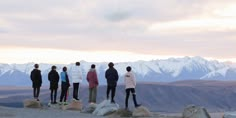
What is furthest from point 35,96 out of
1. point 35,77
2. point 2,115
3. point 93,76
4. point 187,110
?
point 187,110

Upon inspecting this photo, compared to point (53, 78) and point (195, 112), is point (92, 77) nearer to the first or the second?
point (53, 78)

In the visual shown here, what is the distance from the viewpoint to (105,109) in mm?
27516

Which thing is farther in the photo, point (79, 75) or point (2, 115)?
point (79, 75)

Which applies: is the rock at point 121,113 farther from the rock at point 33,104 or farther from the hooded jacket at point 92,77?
the rock at point 33,104

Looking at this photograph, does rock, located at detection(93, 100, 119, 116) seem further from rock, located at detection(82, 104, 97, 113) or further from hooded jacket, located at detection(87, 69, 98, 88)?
hooded jacket, located at detection(87, 69, 98, 88)

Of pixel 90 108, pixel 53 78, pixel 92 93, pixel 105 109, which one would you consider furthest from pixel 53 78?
pixel 105 109

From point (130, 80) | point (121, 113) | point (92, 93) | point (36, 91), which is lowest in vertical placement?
point (121, 113)

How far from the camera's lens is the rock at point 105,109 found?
2743cm

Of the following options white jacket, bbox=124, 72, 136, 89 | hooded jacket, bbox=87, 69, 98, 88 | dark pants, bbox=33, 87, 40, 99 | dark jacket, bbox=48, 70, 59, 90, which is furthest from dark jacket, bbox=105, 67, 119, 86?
dark pants, bbox=33, 87, 40, 99

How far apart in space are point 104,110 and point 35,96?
603cm

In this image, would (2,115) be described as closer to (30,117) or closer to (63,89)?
(30,117)

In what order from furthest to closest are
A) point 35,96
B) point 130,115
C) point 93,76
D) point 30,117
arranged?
point 35,96 < point 93,76 < point 130,115 < point 30,117

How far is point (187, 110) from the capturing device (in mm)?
25234

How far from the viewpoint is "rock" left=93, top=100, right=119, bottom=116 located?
90.0 ft
